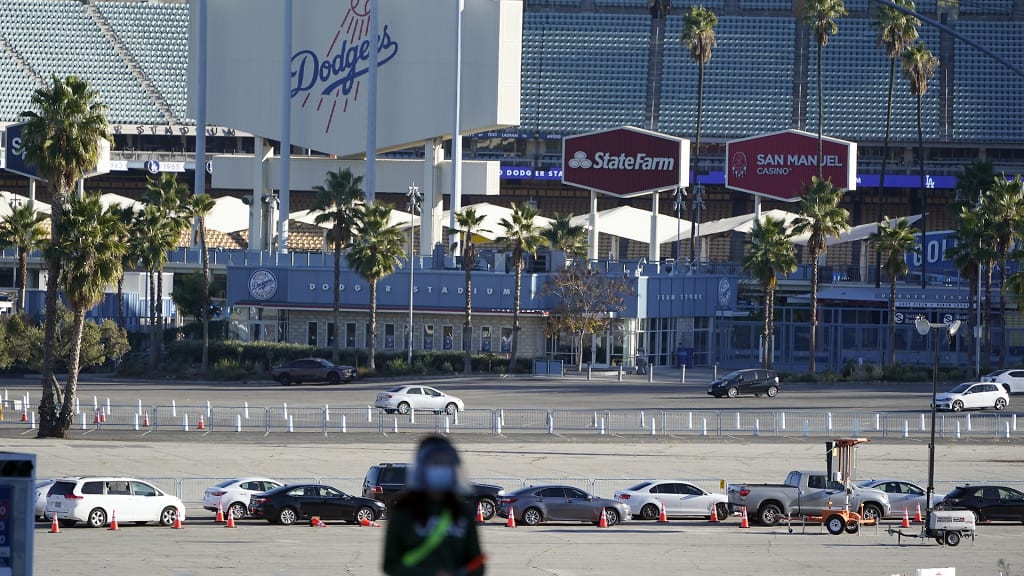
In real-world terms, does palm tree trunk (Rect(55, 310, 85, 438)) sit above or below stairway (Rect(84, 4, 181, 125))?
below

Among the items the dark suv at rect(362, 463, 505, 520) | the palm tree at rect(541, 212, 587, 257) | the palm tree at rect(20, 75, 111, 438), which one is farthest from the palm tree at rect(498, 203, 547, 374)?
the dark suv at rect(362, 463, 505, 520)

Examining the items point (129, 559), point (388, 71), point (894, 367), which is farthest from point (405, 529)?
point (388, 71)

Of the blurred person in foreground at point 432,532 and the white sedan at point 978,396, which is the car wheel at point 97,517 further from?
the white sedan at point 978,396

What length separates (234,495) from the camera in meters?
30.3

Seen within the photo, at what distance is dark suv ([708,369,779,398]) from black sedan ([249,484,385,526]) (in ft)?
96.7

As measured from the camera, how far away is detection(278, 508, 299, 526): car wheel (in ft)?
98.4

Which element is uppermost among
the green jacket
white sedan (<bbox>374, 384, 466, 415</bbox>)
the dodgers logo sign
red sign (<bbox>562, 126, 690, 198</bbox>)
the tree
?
the dodgers logo sign

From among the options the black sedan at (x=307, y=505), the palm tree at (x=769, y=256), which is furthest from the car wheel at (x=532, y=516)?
the palm tree at (x=769, y=256)

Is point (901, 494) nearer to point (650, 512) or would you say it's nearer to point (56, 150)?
point (650, 512)

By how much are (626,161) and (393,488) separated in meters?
48.1

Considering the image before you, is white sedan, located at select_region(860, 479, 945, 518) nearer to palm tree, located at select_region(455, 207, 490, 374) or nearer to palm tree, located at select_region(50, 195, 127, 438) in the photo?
palm tree, located at select_region(50, 195, 127, 438)

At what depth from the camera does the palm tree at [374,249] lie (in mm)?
64188

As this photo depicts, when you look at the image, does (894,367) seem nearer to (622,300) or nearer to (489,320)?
(622,300)

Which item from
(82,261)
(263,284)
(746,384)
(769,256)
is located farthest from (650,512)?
(263,284)
